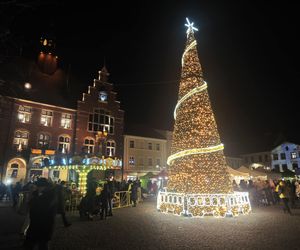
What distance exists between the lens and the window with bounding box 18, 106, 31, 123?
86.8 feet

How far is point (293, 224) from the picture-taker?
9359 millimetres

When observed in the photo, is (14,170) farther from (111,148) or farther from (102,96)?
(102,96)

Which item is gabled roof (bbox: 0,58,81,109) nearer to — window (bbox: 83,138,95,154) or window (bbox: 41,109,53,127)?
Answer: window (bbox: 41,109,53,127)

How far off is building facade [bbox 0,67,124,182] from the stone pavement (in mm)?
10873

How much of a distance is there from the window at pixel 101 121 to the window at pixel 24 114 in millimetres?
7214

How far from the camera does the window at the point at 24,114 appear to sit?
86.8ft

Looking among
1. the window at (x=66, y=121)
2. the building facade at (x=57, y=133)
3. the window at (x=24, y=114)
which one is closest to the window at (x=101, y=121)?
the building facade at (x=57, y=133)

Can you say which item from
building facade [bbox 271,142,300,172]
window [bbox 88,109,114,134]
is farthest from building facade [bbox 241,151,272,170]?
window [bbox 88,109,114,134]

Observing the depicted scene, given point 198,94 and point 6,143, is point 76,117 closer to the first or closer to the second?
point 6,143

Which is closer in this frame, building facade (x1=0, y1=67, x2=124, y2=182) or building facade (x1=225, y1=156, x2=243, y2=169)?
building facade (x1=0, y1=67, x2=124, y2=182)

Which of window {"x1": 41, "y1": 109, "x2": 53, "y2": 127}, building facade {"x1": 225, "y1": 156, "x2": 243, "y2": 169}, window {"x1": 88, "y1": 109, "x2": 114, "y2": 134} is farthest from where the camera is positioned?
building facade {"x1": 225, "y1": 156, "x2": 243, "y2": 169}

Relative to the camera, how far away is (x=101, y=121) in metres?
32.2

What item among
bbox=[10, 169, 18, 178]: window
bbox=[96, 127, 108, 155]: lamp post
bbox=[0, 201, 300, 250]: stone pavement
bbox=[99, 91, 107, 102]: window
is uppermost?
bbox=[99, 91, 107, 102]: window

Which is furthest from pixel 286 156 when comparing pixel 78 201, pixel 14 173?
pixel 14 173
